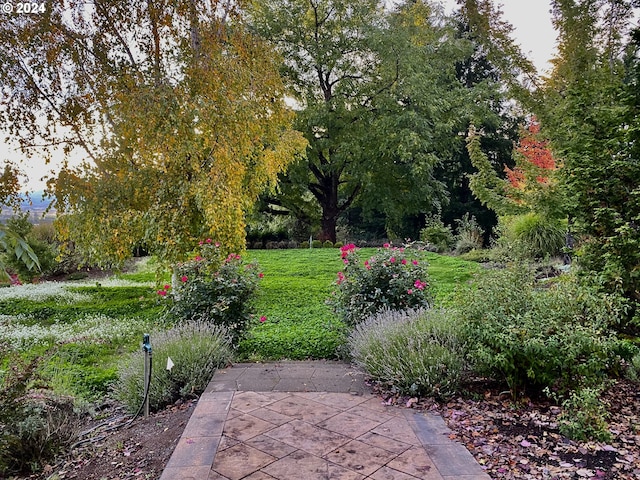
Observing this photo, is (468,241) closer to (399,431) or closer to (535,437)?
(535,437)

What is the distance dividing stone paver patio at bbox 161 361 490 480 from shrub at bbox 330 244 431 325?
40.4 inches

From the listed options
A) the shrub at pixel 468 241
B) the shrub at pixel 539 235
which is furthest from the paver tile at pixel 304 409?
the shrub at pixel 468 241

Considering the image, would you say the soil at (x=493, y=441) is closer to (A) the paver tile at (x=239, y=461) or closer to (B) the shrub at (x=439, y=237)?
(A) the paver tile at (x=239, y=461)

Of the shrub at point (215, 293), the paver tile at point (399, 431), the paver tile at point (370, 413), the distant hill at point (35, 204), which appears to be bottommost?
the paver tile at point (370, 413)

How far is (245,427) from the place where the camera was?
2.75 metres

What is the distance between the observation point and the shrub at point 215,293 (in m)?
4.54

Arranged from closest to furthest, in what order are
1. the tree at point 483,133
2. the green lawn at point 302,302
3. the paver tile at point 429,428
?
the paver tile at point 429,428 < the green lawn at point 302,302 < the tree at point 483,133

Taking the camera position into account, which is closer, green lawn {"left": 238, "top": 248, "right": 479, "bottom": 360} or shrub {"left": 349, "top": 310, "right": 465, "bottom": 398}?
shrub {"left": 349, "top": 310, "right": 465, "bottom": 398}

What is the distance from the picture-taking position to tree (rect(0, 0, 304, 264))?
5305mm

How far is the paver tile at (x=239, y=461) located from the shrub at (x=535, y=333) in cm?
153

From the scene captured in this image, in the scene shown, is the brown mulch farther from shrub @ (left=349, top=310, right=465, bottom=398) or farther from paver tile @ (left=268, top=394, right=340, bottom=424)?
paver tile @ (left=268, top=394, right=340, bottom=424)

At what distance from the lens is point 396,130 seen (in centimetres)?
1327

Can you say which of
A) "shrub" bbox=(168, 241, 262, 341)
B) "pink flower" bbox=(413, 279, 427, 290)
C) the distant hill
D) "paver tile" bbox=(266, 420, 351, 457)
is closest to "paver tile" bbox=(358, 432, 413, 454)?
"paver tile" bbox=(266, 420, 351, 457)

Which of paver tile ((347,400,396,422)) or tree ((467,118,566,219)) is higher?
tree ((467,118,566,219))
